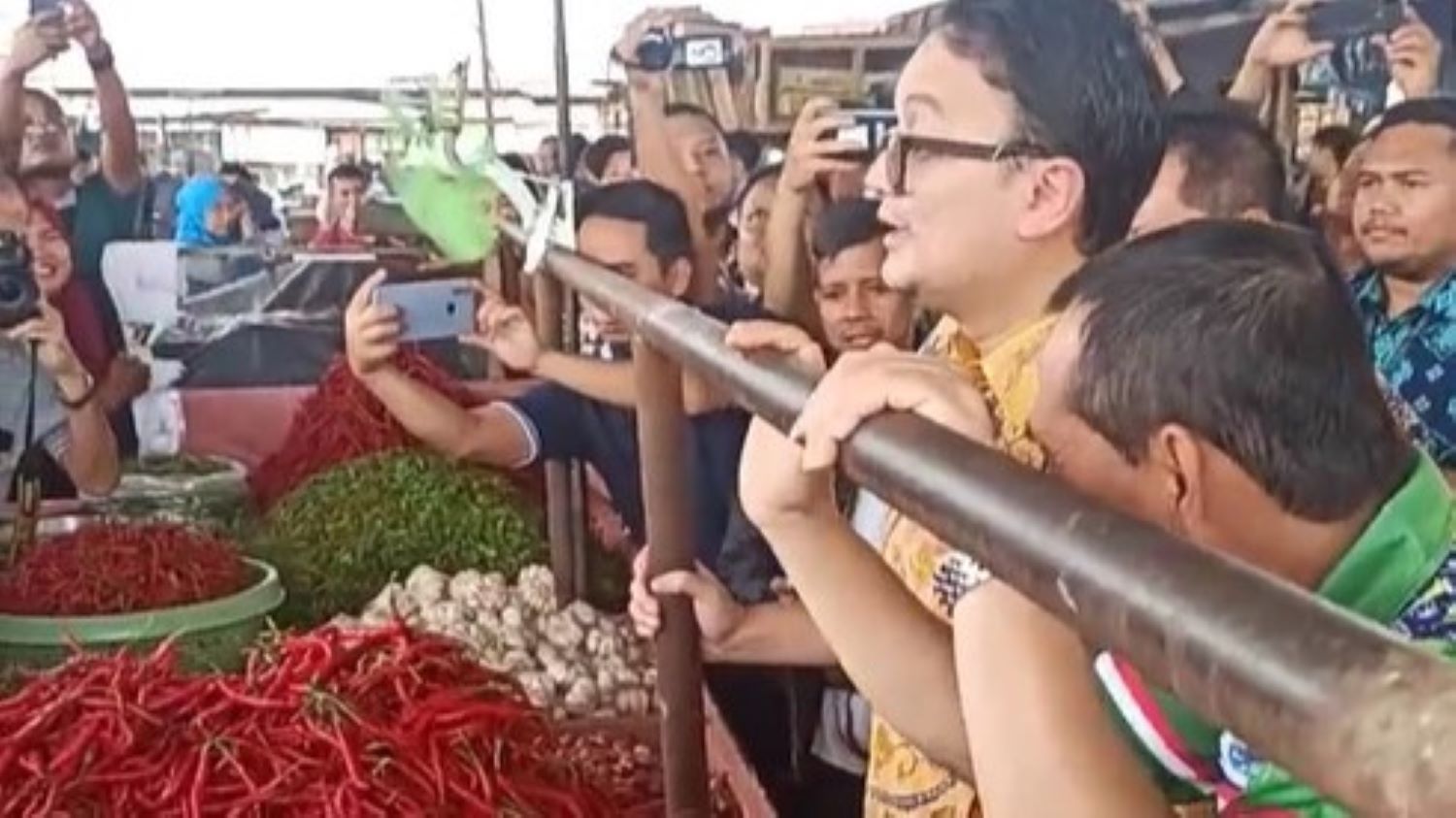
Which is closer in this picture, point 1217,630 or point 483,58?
point 1217,630

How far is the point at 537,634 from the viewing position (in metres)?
3.03

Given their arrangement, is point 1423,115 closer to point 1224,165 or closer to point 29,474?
point 1224,165

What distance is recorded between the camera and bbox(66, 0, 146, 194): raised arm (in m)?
4.92

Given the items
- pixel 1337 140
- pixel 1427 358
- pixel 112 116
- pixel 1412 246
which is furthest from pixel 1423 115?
pixel 112 116

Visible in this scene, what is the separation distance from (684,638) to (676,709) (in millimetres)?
80

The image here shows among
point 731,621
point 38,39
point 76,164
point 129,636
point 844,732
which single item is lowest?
point 844,732

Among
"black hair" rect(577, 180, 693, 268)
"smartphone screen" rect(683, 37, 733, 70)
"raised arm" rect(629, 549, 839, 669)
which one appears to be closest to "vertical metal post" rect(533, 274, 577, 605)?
"black hair" rect(577, 180, 693, 268)

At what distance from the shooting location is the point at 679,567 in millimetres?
1896

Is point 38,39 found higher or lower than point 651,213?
higher

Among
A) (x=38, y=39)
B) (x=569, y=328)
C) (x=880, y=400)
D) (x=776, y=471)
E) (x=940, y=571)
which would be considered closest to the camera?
(x=880, y=400)

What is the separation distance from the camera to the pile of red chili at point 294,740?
192 centimetres

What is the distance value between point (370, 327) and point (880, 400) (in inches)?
78.6

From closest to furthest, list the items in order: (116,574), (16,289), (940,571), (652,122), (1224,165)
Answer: (940,571), (1224,165), (116,574), (16,289), (652,122)

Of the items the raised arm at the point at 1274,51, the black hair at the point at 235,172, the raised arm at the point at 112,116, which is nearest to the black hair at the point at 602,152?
the raised arm at the point at 112,116
